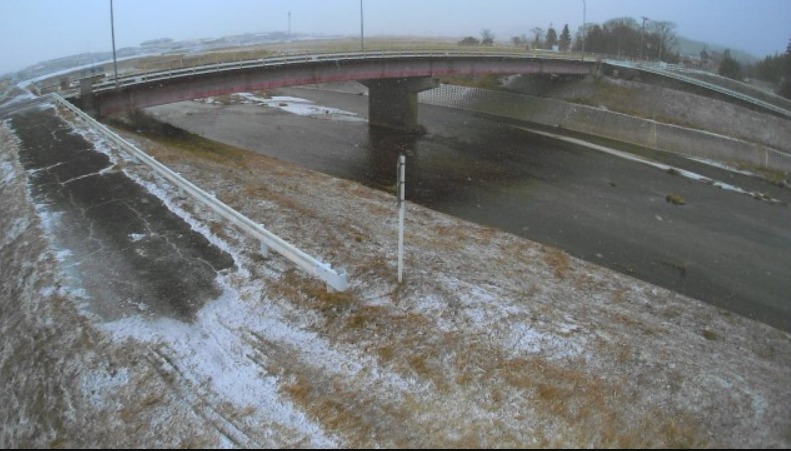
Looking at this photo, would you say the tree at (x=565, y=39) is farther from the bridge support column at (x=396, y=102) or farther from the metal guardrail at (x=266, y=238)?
the metal guardrail at (x=266, y=238)

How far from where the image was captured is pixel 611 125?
140 ft

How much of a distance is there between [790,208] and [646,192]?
7.17 meters

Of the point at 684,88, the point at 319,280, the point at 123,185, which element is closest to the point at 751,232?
the point at 319,280

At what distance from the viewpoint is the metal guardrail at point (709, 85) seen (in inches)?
1601

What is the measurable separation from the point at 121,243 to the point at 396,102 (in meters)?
32.1

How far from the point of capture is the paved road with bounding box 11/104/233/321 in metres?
8.98

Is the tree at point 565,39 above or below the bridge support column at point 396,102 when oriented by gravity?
above

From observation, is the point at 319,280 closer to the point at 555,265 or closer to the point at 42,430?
the point at 42,430

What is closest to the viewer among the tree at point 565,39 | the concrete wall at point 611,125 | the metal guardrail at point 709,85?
the concrete wall at point 611,125

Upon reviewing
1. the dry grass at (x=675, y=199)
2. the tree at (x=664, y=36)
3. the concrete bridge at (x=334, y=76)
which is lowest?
the dry grass at (x=675, y=199)

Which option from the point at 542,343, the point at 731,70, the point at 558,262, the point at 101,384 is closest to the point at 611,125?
the point at 731,70

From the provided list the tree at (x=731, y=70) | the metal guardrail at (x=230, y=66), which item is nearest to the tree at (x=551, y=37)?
the tree at (x=731, y=70)

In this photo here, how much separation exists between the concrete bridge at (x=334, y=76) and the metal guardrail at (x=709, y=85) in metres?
5.30

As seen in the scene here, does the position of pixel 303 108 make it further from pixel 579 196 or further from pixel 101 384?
pixel 101 384
